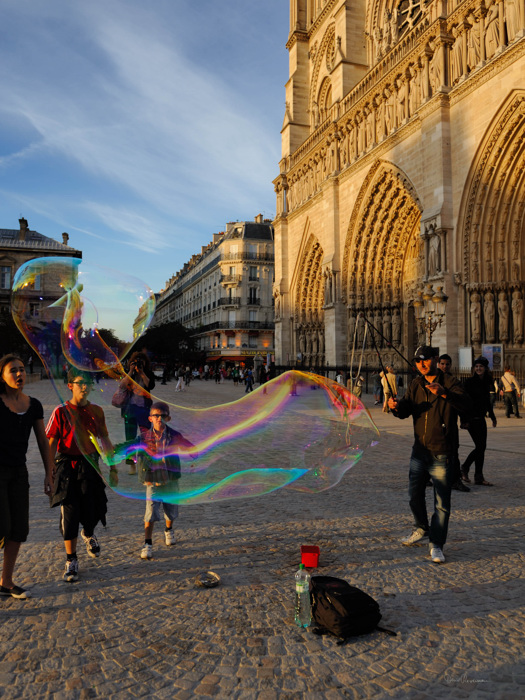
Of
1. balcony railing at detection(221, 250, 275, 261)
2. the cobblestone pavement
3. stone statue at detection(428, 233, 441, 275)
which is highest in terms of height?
balcony railing at detection(221, 250, 275, 261)

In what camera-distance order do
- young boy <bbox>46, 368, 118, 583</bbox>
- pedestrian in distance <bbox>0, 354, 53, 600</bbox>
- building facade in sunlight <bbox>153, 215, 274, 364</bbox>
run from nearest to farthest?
pedestrian in distance <bbox>0, 354, 53, 600</bbox>, young boy <bbox>46, 368, 118, 583</bbox>, building facade in sunlight <bbox>153, 215, 274, 364</bbox>

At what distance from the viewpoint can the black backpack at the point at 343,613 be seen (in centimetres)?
340

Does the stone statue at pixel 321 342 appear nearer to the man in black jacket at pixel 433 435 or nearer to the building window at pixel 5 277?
the man in black jacket at pixel 433 435

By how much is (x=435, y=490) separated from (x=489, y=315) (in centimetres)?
1676

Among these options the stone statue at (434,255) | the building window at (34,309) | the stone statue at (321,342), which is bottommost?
the building window at (34,309)

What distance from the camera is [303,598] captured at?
3.59 metres

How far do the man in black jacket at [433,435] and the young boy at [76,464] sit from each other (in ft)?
8.70

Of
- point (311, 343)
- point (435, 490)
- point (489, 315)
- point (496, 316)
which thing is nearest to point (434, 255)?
point (489, 315)

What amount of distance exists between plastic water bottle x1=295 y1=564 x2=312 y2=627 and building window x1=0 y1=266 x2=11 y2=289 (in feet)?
219

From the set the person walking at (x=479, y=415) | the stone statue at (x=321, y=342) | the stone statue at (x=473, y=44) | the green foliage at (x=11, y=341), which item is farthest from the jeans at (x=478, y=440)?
the green foliage at (x=11, y=341)

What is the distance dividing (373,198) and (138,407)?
83.2ft

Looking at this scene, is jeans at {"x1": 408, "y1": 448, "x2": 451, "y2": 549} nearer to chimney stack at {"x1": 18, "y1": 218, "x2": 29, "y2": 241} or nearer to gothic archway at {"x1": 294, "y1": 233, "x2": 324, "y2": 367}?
gothic archway at {"x1": 294, "y1": 233, "x2": 324, "y2": 367}

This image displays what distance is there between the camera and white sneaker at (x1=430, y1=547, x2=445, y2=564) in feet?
15.4

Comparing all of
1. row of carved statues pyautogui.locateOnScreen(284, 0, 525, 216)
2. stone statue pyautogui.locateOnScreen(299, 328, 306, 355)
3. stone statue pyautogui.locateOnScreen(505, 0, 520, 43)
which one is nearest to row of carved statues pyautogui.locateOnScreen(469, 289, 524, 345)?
row of carved statues pyautogui.locateOnScreen(284, 0, 525, 216)
